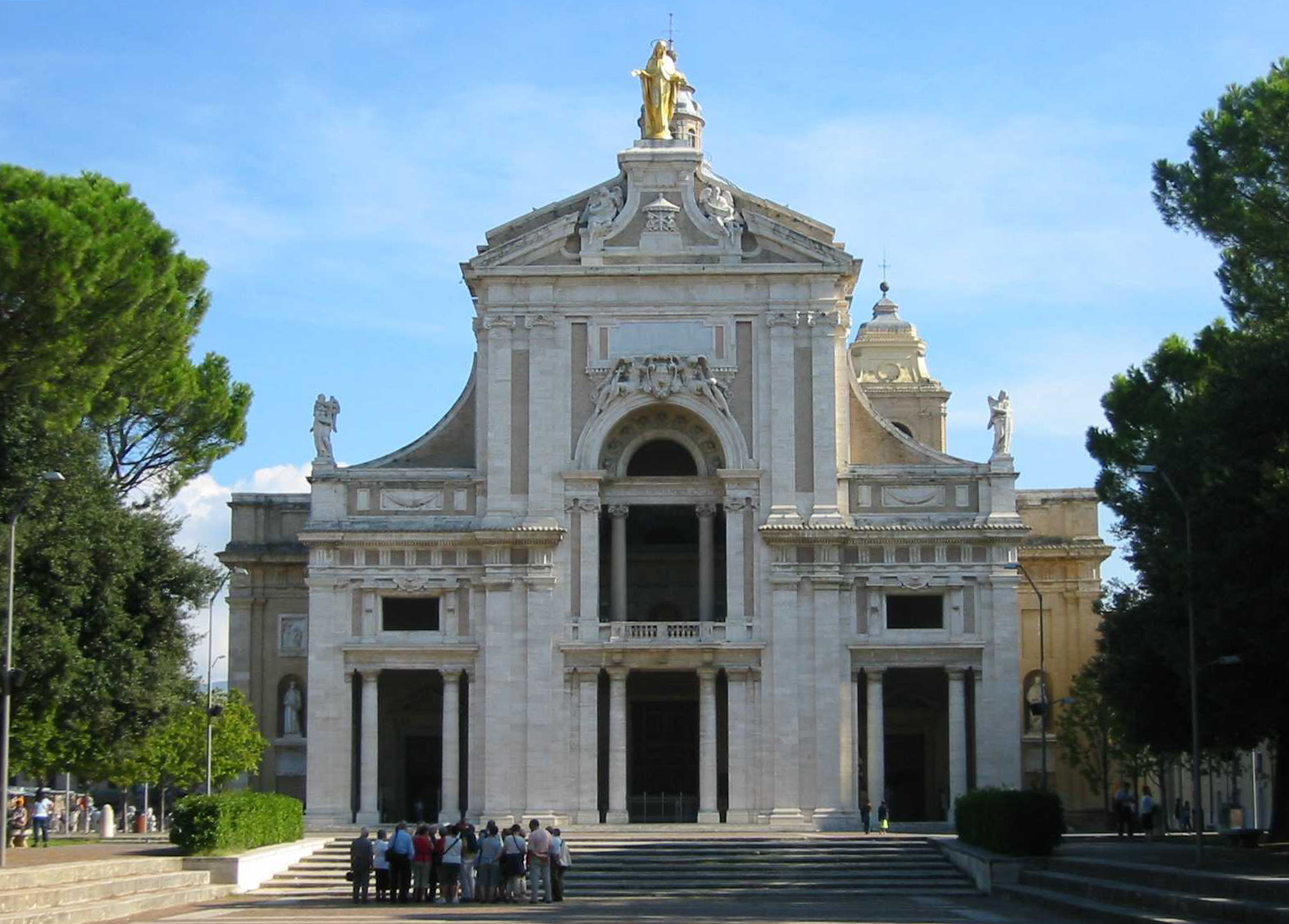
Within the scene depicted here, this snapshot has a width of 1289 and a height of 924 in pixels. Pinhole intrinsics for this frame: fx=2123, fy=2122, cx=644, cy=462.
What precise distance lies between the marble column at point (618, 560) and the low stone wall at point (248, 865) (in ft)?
43.5

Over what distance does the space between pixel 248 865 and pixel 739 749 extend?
57.7 ft

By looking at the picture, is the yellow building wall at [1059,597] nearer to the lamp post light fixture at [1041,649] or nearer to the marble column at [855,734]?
the lamp post light fixture at [1041,649]

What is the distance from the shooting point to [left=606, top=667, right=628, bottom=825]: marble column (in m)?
60.0

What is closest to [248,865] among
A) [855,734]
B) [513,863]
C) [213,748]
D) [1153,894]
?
[513,863]

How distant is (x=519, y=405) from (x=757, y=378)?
7031 mm

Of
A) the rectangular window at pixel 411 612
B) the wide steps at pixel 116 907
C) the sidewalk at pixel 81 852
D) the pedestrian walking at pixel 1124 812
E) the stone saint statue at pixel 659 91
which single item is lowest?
the wide steps at pixel 116 907

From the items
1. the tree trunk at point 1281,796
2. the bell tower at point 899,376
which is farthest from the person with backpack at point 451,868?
the bell tower at point 899,376

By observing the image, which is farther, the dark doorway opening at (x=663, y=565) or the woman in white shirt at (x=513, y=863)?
the dark doorway opening at (x=663, y=565)

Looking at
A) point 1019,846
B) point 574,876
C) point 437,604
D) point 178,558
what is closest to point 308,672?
point 437,604

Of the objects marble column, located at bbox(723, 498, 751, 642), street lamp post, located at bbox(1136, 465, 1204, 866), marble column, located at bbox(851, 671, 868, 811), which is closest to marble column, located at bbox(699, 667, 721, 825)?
marble column, located at bbox(723, 498, 751, 642)

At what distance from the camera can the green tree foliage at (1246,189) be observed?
45156 millimetres

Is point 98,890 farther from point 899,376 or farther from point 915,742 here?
point 899,376

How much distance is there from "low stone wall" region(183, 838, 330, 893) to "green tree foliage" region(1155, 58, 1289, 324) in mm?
25154

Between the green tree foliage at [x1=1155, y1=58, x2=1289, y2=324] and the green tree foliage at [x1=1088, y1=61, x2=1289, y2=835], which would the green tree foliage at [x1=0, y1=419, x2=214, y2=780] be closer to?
the green tree foliage at [x1=1088, y1=61, x2=1289, y2=835]
